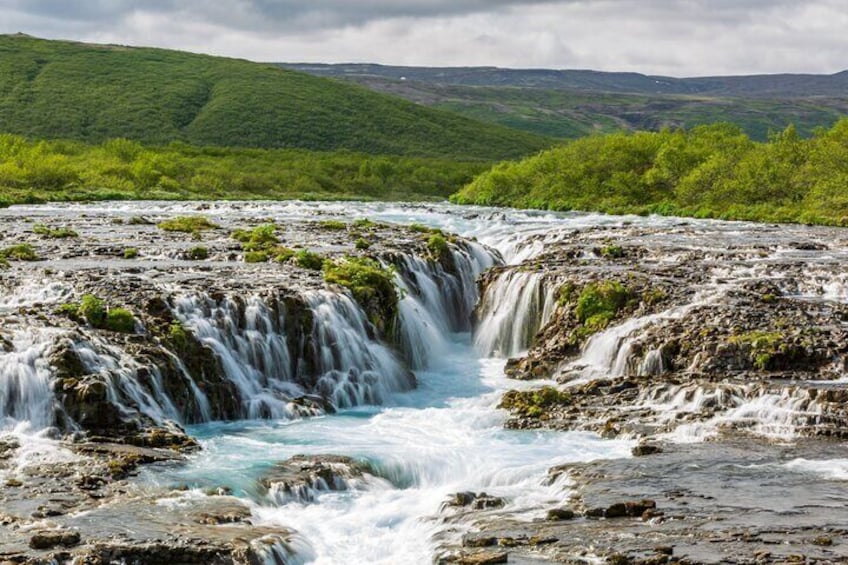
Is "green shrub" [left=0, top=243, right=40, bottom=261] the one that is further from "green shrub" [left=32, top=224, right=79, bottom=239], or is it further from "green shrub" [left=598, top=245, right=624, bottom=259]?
"green shrub" [left=598, top=245, right=624, bottom=259]

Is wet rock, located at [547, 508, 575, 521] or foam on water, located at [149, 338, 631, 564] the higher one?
wet rock, located at [547, 508, 575, 521]

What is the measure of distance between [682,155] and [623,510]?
80.3 metres

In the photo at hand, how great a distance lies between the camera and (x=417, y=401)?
1407 inches

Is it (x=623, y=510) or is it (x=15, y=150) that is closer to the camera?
(x=623, y=510)

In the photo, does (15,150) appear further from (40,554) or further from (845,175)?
(40,554)

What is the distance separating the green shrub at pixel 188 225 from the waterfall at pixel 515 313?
19599 mm

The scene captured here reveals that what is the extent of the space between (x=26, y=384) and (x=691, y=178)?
7094 cm

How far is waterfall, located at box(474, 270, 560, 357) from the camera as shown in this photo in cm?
4328

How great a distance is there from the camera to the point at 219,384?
32.6 metres

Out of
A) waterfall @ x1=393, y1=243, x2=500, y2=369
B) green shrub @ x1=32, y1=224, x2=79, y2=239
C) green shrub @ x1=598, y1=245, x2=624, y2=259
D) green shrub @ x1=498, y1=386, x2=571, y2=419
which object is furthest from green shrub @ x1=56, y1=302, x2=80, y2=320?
green shrub @ x1=598, y1=245, x2=624, y2=259

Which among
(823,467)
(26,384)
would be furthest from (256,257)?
(823,467)

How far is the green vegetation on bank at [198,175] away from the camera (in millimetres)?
100250

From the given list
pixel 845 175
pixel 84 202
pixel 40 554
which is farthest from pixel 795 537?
pixel 84 202

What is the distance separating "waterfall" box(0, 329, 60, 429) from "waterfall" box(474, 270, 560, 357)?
19572 mm
